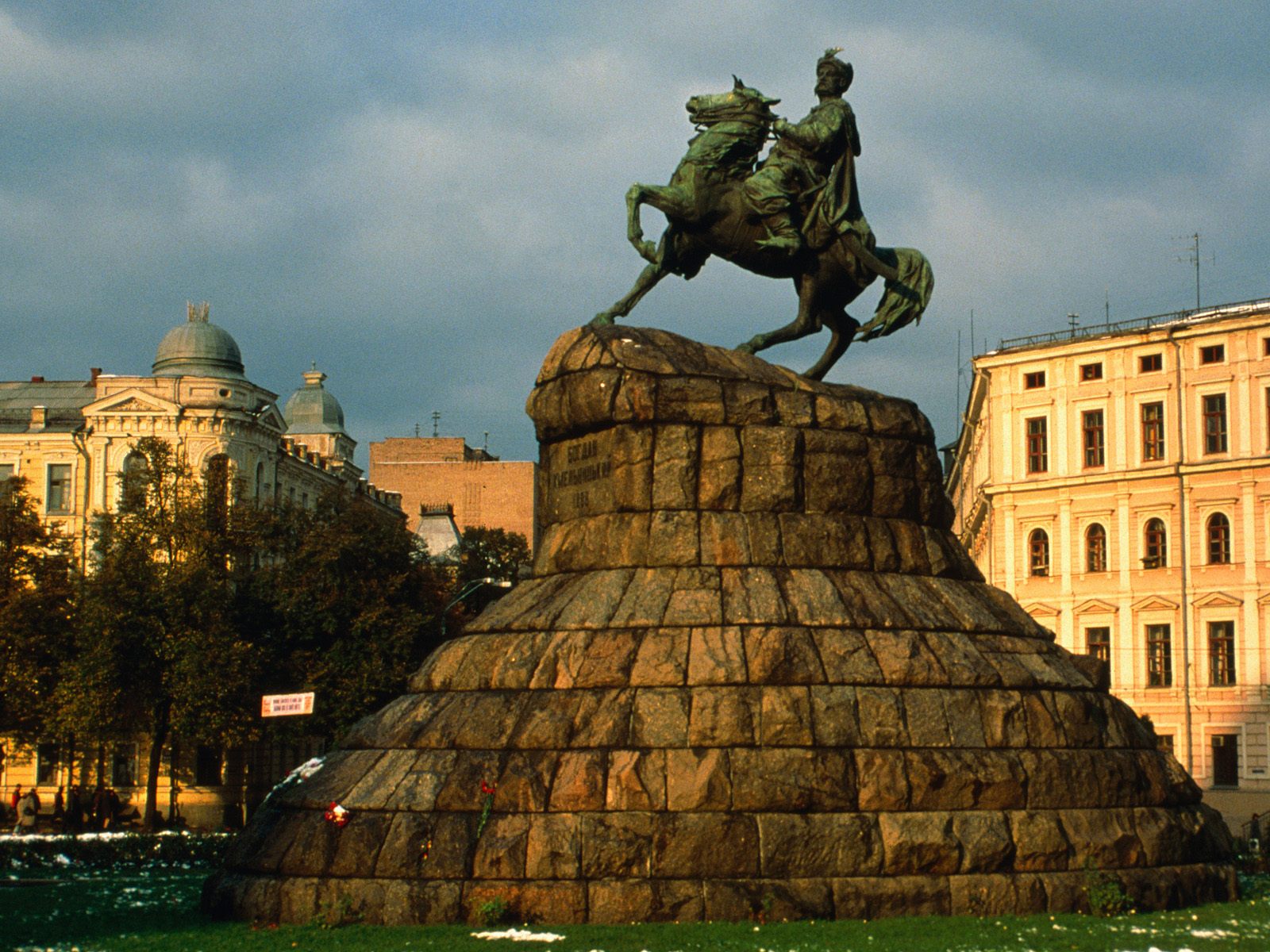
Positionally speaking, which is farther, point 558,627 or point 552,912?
point 558,627

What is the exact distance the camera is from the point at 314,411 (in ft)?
302

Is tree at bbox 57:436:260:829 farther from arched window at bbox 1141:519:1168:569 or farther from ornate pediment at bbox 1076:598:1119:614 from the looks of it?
arched window at bbox 1141:519:1168:569

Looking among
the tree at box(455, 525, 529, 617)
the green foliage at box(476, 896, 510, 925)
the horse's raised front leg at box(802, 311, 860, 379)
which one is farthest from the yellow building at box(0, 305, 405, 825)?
the green foliage at box(476, 896, 510, 925)

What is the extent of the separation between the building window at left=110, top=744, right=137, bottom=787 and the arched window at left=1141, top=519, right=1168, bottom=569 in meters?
33.1

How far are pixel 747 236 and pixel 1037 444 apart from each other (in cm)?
4324

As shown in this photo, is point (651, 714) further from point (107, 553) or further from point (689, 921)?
point (107, 553)

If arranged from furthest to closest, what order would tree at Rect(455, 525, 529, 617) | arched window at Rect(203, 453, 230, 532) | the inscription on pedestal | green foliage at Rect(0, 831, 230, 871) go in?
tree at Rect(455, 525, 529, 617)
arched window at Rect(203, 453, 230, 532)
green foliage at Rect(0, 831, 230, 871)
the inscription on pedestal

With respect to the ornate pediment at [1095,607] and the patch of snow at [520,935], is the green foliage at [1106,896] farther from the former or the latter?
the ornate pediment at [1095,607]

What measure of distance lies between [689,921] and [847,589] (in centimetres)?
435

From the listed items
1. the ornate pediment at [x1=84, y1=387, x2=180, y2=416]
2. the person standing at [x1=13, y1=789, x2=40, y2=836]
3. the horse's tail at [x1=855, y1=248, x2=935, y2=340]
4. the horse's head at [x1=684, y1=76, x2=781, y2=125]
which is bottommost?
the person standing at [x1=13, y1=789, x2=40, y2=836]

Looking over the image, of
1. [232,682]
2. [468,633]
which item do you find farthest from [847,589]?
[232,682]

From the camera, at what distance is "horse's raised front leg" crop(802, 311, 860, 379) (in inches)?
894

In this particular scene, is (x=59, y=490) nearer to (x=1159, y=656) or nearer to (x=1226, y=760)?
(x=1159, y=656)

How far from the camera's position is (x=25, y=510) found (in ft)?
157
